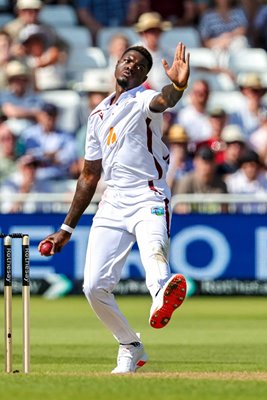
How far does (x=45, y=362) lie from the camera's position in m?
9.88

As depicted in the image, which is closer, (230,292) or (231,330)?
(231,330)

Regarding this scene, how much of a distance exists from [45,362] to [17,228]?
6810mm

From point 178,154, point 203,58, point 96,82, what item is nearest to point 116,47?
point 96,82

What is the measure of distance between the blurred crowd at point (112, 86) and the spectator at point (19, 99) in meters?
0.01

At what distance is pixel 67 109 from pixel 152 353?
816 cm

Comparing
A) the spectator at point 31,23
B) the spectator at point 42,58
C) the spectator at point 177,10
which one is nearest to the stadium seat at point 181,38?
the spectator at point 177,10

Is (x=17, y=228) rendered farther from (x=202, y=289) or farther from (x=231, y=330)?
(x=231, y=330)

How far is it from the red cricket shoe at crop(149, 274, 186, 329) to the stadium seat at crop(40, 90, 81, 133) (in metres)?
10.4

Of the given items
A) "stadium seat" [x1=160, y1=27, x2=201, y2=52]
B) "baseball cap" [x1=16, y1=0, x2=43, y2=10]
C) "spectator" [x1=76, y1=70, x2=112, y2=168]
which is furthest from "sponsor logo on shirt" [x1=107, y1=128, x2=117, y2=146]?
"stadium seat" [x1=160, y1=27, x2=201, y2=52]

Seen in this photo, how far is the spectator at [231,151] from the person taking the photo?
55.4 ft

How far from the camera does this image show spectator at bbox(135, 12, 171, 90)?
18.5m

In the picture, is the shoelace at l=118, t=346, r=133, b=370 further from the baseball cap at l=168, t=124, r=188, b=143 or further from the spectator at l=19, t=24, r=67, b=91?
the spectator at l=19, t=24, r=67, b=91

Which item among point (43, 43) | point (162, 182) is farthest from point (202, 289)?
point (162, 182)

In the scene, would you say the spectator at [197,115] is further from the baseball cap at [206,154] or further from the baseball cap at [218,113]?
the baseball cap at [206,154]
